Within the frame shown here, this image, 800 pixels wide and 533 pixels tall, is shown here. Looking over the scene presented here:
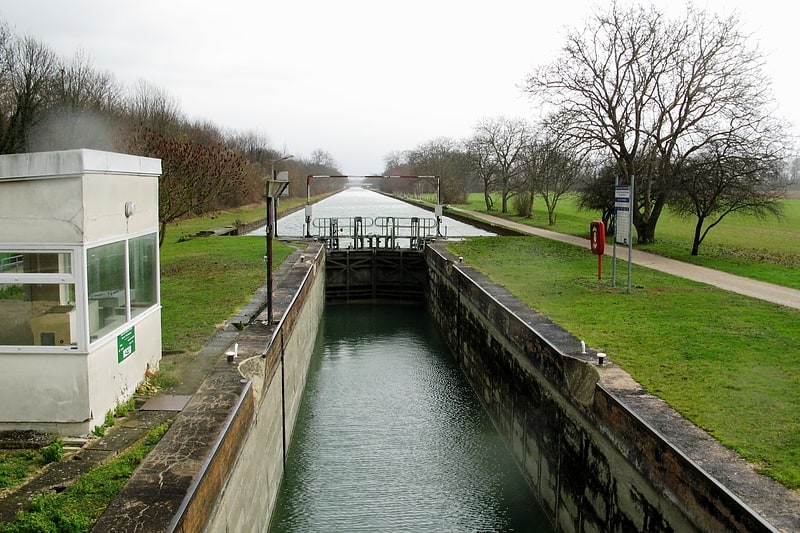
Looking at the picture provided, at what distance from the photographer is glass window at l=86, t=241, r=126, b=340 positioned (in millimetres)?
6215

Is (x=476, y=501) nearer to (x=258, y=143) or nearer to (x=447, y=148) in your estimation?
(x=447, y=148)

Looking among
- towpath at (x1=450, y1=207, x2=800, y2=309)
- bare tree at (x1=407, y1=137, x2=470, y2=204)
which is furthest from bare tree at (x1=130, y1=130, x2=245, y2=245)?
bare tree at (x1=407, y1=137, x2=470, y2=204)

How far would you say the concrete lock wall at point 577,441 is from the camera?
4891mm

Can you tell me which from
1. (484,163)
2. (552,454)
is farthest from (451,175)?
A: (552,454)

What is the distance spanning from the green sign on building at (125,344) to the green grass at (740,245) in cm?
1238

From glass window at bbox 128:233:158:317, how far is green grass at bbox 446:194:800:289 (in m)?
12.0

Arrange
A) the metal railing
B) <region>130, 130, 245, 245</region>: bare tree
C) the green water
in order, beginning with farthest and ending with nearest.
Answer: the metal railing → <region>130, 130, 245, 245</region>: bare tree → the green water

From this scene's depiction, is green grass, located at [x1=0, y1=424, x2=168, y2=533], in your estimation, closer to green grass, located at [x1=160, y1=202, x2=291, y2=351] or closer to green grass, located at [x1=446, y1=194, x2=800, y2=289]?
green grass, located at [x1=160, y1=202, x2=291, y2=351]

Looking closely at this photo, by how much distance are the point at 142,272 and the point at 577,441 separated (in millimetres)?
4827

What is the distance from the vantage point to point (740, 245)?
23.5 meters

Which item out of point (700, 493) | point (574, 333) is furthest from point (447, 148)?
point (700, 493)

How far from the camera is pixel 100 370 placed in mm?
6242

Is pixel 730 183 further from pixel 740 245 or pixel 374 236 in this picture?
pixel 374 236

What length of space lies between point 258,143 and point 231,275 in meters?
80.2
